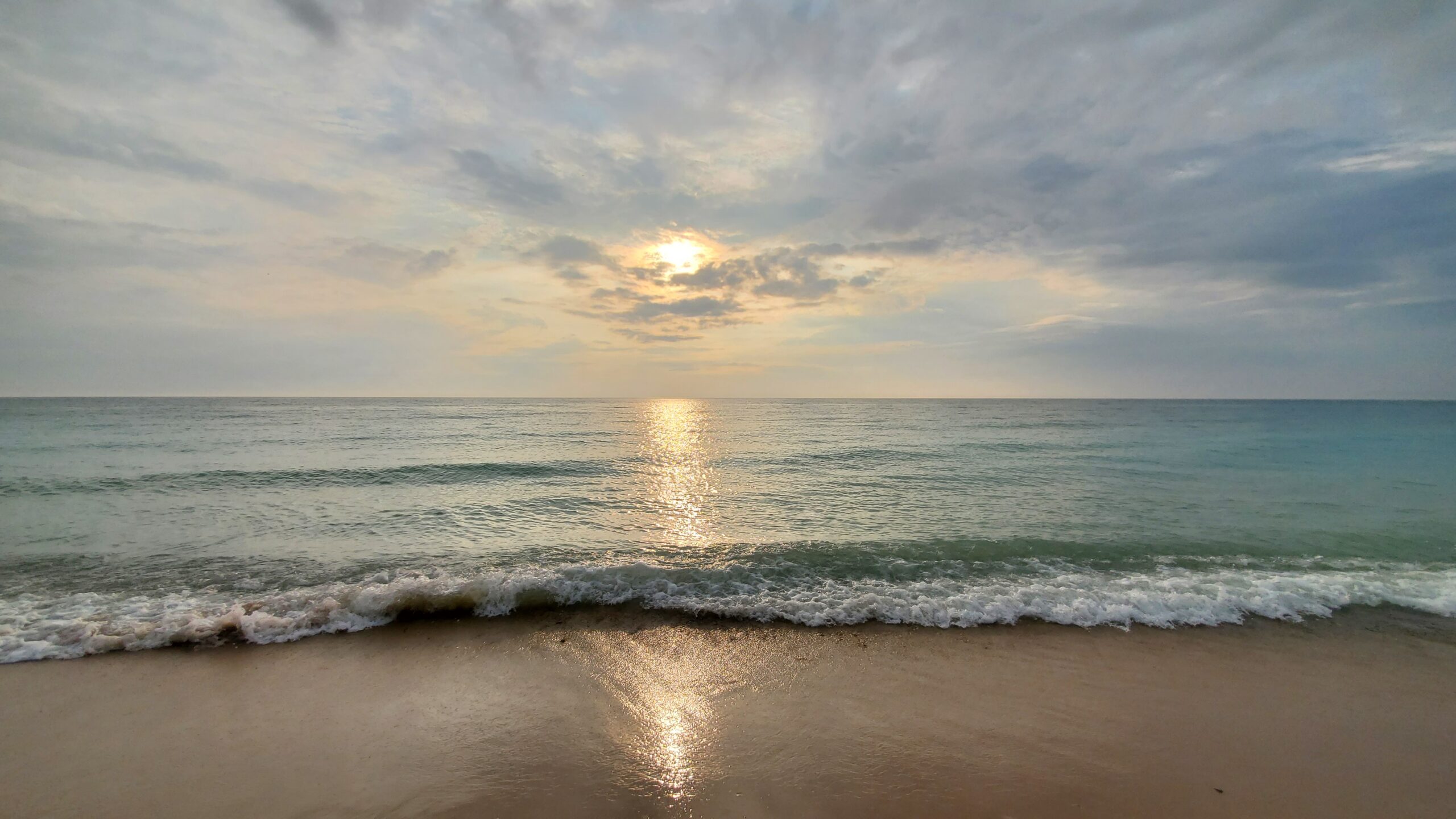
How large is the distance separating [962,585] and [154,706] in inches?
448

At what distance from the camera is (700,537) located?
41.8ft

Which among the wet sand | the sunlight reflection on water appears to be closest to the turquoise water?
the sunlight reflection on water

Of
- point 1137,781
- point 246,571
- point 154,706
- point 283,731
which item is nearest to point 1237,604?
point 1137,781

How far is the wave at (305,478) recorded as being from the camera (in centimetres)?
1789

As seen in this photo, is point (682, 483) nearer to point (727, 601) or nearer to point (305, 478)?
point (727, 601)

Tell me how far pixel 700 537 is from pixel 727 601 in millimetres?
4058

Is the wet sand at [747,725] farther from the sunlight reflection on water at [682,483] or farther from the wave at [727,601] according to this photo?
the sunlight reflection on water at [682,483]

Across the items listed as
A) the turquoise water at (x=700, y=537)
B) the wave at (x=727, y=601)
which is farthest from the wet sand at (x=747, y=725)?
the turquoise water at (x=700, y=537)

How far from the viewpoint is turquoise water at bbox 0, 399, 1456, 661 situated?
8.44 metres

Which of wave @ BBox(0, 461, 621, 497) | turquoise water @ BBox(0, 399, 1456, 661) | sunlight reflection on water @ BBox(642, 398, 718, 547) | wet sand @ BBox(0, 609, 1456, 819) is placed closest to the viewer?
wet sand @ BBox(0, 609, 1456, 819)

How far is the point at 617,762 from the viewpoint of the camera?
4949 mm

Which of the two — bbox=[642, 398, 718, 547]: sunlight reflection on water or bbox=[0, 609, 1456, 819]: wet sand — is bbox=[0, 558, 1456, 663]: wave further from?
bbox=[642, 398, 718, 547]: sunlight reflection on water

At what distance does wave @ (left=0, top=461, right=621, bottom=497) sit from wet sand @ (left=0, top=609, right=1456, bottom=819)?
1422 centimetres

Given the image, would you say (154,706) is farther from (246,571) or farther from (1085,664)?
(1085,664)
